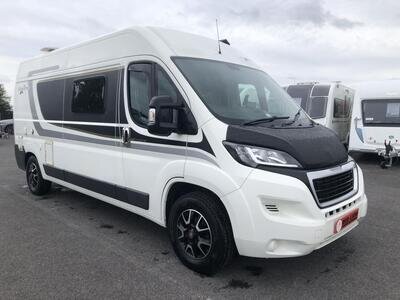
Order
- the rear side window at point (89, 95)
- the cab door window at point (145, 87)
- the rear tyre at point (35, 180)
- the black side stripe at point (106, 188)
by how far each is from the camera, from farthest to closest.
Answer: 1. the rear tyre at point (35, 180)
2. the rear side window at point (89, 95)
3. the black side stripe at point (106, 188)
4. the cab door window at point (145, 87)

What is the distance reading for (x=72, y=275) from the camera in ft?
12.6

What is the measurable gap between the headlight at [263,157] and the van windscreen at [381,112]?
9281mm

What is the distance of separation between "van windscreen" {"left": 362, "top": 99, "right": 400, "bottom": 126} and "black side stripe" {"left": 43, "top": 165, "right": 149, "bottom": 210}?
9071 mm

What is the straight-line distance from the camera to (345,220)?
12.1 feet

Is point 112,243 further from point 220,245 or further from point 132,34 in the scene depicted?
point 132,34

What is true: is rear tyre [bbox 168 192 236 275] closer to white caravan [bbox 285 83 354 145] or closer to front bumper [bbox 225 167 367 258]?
front bumper [bbox 225 167 367 258]

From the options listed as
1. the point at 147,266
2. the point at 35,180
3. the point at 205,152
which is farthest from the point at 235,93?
the point at 35,180

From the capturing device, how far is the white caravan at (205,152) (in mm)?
3393

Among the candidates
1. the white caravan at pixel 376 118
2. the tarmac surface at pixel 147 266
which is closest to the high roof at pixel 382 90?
the white caravan at pixel 376 118

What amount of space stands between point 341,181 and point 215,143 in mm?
1291

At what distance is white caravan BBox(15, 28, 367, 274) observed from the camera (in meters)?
3.39

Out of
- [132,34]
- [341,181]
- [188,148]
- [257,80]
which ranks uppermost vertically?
[132,34]

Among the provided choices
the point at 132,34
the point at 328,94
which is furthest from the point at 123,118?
the point at 328,94

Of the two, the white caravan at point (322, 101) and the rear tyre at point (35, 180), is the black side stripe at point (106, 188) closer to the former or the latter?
the rear tyre at point (35, 180)
